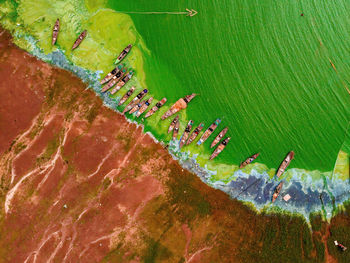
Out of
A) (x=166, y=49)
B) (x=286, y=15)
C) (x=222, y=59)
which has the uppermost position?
(x=286, y=15)

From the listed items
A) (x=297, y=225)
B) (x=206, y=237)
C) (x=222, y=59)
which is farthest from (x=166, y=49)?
(x=297, y=225)

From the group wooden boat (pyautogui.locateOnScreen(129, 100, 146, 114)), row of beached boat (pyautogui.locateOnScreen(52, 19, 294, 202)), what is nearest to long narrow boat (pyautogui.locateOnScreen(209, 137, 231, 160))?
row of beached boat (pyautogui.locateOnScreen(52, 19, 294, 202))

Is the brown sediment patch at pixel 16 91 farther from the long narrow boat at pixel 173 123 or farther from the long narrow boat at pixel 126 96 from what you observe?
the long narrow boat at pixel 173 123

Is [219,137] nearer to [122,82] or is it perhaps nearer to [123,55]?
[122,82]

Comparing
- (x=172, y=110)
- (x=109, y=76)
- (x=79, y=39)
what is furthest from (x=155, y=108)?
(x=79, y=39)

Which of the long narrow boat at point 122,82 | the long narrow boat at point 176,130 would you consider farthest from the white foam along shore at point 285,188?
the long narrow boat at point 122,82

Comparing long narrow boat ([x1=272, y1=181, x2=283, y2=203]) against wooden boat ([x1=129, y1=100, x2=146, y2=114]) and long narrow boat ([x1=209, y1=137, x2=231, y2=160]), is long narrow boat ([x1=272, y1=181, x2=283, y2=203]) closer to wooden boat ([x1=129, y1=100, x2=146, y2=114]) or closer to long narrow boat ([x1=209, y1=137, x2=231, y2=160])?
long narrow boat ([x1=209, y1=137, x2=231, y2=160])

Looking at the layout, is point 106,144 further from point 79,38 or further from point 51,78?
point 79,38
